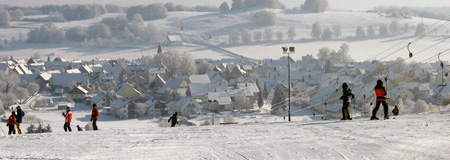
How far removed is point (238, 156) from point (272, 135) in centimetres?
161

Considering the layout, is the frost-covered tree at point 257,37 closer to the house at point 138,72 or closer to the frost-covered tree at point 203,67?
the frost-covered tree at point 203,67

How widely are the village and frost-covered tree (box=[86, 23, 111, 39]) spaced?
1515 inches

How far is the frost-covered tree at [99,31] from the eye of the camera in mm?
95256

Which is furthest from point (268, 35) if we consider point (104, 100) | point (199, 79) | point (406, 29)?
point (104, 100)

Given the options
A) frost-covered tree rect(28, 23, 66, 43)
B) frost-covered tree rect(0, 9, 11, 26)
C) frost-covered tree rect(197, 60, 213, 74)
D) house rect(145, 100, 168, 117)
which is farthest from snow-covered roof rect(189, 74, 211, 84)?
frost-covered tree rect(0, 9, 11, 26)

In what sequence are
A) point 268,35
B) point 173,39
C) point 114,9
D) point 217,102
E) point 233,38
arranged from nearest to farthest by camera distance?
1. point 217,102
2. point 233,38
3. point 173,39
4. point 268,35
5. point 114,9

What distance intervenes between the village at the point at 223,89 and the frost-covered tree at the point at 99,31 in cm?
3847

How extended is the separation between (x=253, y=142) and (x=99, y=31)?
91760mm

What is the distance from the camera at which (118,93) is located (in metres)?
36.6

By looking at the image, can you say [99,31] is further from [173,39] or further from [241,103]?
[241,103]

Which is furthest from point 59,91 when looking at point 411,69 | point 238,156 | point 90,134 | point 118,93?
point 238,156

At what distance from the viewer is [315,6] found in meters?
118

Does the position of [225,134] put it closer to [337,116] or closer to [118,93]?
[337,116]

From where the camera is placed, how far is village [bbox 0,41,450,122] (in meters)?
30.3
